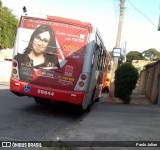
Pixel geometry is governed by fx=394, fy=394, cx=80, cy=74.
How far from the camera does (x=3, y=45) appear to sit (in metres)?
47.4

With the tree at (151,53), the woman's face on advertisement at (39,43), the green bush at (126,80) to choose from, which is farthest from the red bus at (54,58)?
the tree at (151,53)

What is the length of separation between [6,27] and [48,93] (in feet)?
116

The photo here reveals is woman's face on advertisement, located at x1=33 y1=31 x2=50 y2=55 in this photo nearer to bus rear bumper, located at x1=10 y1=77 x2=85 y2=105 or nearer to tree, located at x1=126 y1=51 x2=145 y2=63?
bus rear bumper, located at x1=10 y1=77 x2=85 y2=105

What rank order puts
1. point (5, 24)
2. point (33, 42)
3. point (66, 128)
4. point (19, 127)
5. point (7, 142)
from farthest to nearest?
1. point (5, 24)
2. point (33, 42)
3. point (66, 128)
4. point (19, 127)
5. point (7, 142)

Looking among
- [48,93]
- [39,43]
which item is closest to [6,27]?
[39,43]

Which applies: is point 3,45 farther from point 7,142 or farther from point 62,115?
point 7,142

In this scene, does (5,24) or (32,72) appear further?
(5,24)

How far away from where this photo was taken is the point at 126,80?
23688 mm

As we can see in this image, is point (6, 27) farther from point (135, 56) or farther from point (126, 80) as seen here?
point (135, 56)

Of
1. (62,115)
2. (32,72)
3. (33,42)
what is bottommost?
(62,115)

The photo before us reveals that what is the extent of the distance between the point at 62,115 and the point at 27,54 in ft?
9.05

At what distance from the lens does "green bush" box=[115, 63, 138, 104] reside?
930 inches

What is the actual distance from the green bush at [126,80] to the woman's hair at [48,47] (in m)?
11.2

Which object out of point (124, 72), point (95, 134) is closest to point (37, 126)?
point (95, 134)
